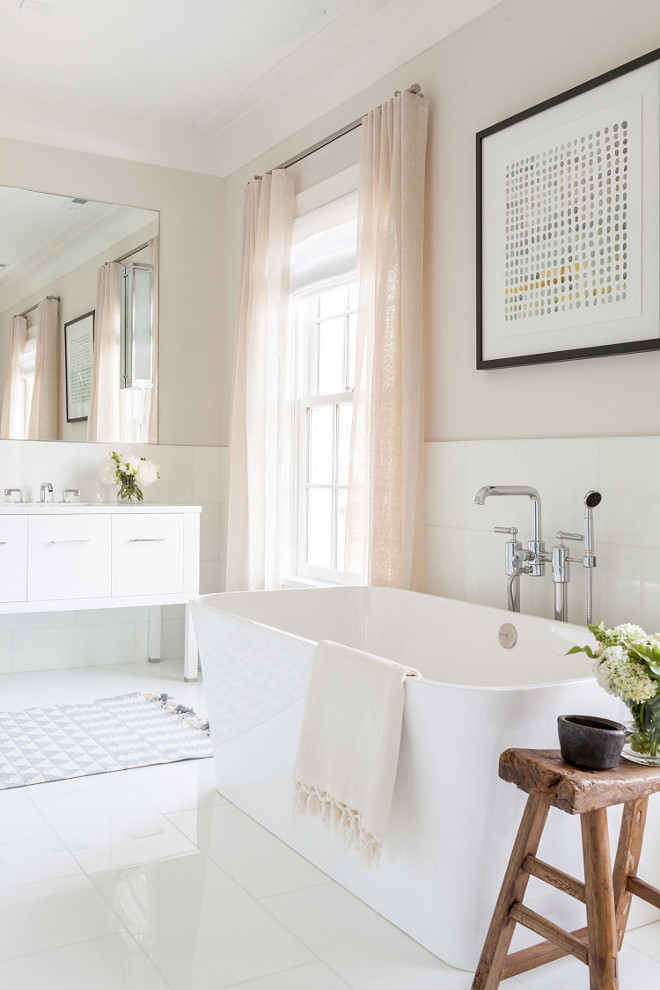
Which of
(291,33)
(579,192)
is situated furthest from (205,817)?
(291,33)

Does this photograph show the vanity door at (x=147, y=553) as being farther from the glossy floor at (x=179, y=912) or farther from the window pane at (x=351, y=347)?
the glossy floor at (x=179, y=912)

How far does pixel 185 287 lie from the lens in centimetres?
477

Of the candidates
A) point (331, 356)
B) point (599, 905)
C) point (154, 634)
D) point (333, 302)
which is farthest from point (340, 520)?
point (599, 905)

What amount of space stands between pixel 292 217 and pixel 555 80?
1570 mm

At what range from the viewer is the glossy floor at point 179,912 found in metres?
1.85

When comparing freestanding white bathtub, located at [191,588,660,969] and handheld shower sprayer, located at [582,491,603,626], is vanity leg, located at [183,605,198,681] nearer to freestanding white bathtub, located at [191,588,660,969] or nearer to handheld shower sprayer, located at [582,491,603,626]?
freestanding white bathtub, located at [191,588,660,969]

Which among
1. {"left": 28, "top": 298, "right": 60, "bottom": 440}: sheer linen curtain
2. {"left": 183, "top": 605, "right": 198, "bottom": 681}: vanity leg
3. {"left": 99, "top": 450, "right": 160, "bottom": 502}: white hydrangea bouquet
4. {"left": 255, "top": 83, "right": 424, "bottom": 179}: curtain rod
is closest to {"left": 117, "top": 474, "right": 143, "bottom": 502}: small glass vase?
{"left": 99, "top": 450, "right": 160, "bottom": 502}: white hydrangea bouquet

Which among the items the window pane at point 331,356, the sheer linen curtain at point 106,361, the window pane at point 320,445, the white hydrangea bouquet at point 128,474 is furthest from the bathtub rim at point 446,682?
the sheer linen curtain at point 106,361

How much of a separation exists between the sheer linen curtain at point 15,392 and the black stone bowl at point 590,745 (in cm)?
334

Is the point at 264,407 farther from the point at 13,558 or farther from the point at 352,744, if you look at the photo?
the point at 352,744

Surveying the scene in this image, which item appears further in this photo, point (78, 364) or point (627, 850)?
point (78, 364)

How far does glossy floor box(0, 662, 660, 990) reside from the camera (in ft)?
6.06

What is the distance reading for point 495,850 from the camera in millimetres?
1819

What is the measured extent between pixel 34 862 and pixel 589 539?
68.2 inches
